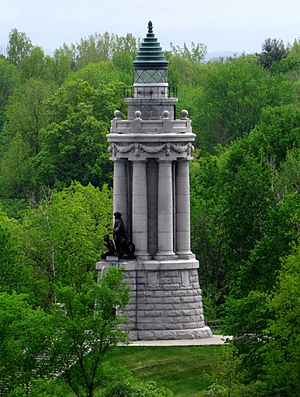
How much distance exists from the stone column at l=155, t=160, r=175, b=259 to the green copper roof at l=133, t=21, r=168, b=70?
3.95 meters

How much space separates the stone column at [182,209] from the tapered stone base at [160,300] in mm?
841

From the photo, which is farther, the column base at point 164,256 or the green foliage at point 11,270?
the green foliage at point 11,270

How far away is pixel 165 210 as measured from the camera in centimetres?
9594

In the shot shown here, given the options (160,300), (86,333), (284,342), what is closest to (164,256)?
(160,300)

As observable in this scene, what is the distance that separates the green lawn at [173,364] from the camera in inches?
3494

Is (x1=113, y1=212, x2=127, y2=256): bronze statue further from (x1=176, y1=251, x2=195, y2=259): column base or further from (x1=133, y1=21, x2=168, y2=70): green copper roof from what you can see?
(x1=133, y1=21, x2=168, y2=70): green copper roof

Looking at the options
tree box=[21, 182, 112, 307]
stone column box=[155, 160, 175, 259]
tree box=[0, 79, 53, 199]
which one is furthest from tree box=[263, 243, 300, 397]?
tree box=[0, 79, 53, 199]

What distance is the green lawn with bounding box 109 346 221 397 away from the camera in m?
88.8

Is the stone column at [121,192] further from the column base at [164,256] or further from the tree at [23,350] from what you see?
the tree at [23,350]

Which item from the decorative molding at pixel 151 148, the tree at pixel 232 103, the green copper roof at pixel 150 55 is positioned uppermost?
the tree at pixel 232 103

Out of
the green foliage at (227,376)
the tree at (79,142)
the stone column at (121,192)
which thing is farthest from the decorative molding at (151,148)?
the tree at (79,142)

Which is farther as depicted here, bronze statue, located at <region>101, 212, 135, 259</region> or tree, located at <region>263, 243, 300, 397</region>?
bronze statue, located at <region>101, 212, 135, 259</region>

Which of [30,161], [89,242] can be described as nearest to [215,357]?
[89,242]

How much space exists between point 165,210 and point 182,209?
104 centimetres
